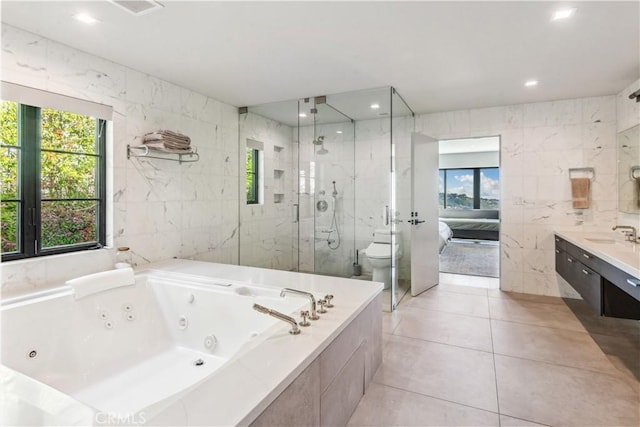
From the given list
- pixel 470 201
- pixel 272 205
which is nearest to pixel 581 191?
pixel 272 205

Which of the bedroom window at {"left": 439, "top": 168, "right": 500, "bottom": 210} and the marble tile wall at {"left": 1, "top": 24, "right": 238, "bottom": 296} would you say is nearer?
the marble tile wall at {"left": 1, "top": 24, "right": 238, "bottom": 296}

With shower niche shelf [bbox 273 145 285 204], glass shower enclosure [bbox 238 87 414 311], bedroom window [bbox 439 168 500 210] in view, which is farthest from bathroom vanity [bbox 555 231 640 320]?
bedroom window [bbox 439 168 500 210]

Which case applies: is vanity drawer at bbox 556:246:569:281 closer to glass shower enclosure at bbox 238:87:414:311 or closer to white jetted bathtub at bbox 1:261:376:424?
glass shower enclosure at bbox 238:87:414:311

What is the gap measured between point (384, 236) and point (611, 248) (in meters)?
2.12

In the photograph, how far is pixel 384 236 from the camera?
4.10m

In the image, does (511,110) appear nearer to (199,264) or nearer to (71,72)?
(199,264)

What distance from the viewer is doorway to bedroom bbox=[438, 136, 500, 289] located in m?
6.91

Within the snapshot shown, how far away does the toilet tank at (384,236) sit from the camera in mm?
4027

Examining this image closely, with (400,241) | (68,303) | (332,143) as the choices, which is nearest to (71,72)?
(68,303)

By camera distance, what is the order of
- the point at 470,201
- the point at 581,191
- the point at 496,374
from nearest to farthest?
the point at 496,374
the point at 581,191
the point at 470,201

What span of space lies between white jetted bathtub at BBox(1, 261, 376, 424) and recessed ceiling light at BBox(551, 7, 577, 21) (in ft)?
6.92

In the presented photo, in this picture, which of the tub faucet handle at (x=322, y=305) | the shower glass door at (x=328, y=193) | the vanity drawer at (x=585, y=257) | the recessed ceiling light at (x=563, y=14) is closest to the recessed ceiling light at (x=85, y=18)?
the tub faucet handle at (x=322, y=305)

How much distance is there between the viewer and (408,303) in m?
3.81

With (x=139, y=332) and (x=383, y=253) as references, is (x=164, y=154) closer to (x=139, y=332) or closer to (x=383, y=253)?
(x=139, y=332)
